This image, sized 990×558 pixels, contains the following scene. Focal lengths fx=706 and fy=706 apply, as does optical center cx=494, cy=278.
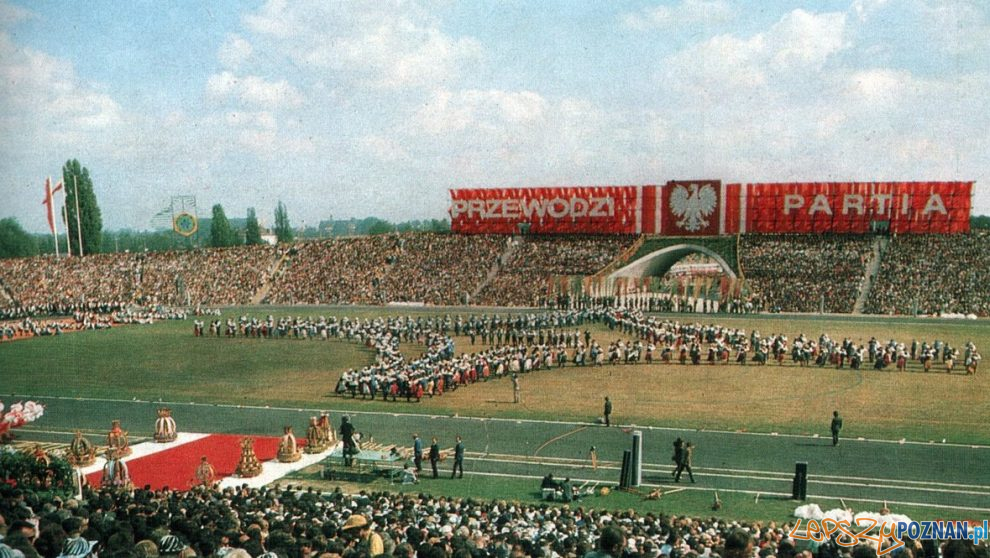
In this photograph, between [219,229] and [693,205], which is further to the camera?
[219,229]

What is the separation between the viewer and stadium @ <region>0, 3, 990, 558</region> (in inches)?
425

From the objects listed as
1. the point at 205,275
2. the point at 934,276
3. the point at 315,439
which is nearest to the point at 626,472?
the point at 315,439

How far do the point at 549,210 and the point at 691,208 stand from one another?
45.5 feet

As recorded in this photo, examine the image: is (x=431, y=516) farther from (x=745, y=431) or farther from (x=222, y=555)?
(x=745, y=431)

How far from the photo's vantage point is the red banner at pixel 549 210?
6781 centimetres

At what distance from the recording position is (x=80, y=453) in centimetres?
1955

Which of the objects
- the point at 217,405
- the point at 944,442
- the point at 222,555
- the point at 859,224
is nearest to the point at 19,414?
the point at 217,405

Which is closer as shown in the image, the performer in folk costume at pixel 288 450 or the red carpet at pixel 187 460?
the red carpet at pixel 187 460

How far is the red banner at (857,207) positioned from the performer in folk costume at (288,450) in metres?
52.7

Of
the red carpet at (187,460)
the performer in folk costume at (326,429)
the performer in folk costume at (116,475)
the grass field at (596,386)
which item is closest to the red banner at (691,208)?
the grass field at (596,386)

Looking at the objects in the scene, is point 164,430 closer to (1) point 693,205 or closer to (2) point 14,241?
(1) point 693,205

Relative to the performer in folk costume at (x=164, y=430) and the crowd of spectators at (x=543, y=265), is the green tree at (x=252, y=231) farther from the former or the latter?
the performer in folk costume at (x=164, y=430)

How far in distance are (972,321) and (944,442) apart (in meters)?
33.2

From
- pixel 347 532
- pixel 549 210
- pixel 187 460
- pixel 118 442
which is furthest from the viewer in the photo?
pixel 549 210
